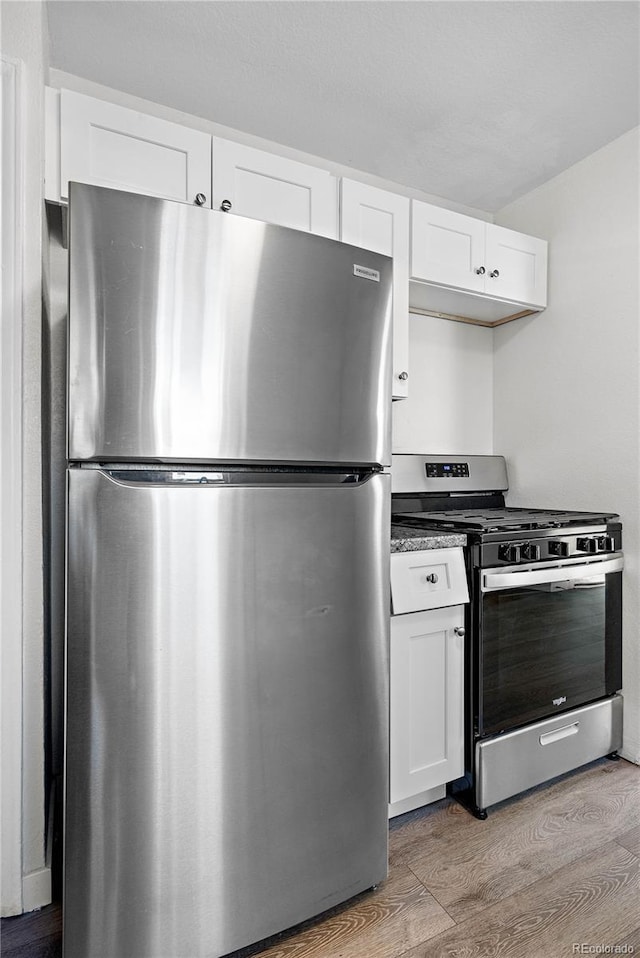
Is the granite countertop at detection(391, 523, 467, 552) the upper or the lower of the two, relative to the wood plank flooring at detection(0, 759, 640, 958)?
upper

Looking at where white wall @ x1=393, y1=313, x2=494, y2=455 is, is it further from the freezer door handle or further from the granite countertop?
the freezer door handle

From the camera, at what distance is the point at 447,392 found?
8.76 ft

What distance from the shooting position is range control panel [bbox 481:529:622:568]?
1.79m

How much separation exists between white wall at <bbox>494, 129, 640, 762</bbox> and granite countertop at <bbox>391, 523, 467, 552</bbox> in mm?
849

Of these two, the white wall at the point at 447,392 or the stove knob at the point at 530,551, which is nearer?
the stove knob at the point at 530,551

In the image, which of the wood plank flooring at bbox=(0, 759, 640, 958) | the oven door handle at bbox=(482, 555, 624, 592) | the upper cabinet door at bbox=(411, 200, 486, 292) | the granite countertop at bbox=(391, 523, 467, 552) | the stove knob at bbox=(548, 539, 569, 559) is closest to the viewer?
the wood plank flooring at bbox=(0, 759, 640, 958)

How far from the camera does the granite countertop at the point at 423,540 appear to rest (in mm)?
1659

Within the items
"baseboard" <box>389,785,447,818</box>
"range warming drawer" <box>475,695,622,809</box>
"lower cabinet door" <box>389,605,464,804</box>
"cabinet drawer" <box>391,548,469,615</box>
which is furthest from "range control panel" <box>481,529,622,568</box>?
"baseboard" <box>389,785,447,818</box>

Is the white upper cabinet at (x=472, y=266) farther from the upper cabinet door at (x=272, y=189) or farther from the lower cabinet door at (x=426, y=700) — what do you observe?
the lower cabinet door at (x=426, y=700)

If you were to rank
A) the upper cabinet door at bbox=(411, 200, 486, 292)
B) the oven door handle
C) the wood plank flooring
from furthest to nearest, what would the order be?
the upper cabinet door at bbox=(411, 200, 486, 292) → the oven door handle → the wood plank flooring

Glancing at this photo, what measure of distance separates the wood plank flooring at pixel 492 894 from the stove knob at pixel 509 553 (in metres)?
0.84

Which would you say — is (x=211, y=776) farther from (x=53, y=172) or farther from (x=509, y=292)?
(x=509, y=292)

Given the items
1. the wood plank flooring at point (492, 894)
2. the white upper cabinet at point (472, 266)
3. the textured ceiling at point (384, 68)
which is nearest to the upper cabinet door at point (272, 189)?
the textured ceiling at point (384, 68)

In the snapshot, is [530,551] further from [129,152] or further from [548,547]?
[129,152]
